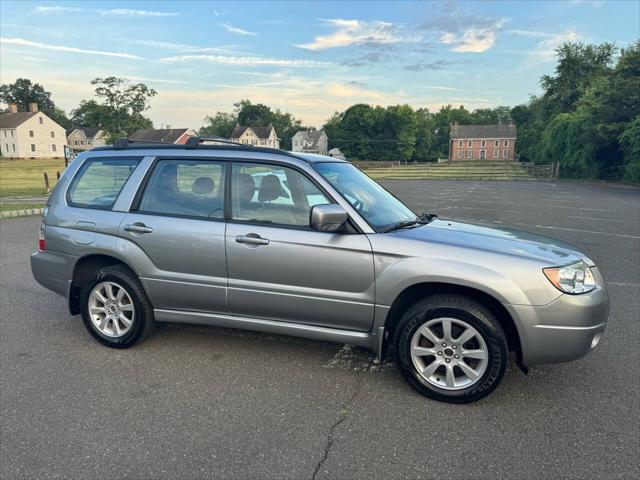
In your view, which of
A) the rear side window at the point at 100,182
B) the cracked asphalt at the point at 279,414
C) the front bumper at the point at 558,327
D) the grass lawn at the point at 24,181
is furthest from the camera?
the grass lawn at the point at 24,181

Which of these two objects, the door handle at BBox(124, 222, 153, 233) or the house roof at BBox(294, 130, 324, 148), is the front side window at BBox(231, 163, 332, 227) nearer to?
the door handle at BBox(124, 222, 153, 233)

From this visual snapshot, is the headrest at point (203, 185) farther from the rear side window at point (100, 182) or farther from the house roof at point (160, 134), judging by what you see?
the house roof at point (160, 134)

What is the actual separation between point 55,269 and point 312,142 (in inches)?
4050

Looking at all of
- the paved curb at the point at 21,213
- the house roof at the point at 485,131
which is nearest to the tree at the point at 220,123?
the house roof at the point at 485,131

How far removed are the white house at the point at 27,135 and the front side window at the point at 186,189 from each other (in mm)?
89094

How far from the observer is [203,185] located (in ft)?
12.8

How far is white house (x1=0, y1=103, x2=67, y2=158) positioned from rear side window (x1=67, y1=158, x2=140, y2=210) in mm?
88328

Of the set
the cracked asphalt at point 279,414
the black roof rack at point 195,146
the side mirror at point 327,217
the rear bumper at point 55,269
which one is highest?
the black roof rack at point 195,146

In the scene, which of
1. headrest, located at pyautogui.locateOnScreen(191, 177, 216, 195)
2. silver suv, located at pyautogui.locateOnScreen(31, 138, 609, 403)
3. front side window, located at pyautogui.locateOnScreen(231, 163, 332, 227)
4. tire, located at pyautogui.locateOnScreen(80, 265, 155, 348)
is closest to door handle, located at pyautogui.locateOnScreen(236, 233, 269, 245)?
silver suv, located at pyautogui.locateOnScreen(31, 138, 609, 403)

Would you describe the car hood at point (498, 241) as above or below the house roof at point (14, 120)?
below

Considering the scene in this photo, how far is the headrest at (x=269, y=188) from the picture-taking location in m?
3.68

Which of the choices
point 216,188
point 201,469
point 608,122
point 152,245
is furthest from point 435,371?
point 608,122

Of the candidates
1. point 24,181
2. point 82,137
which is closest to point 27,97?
point 82,137

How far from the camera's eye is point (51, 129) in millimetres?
82312
